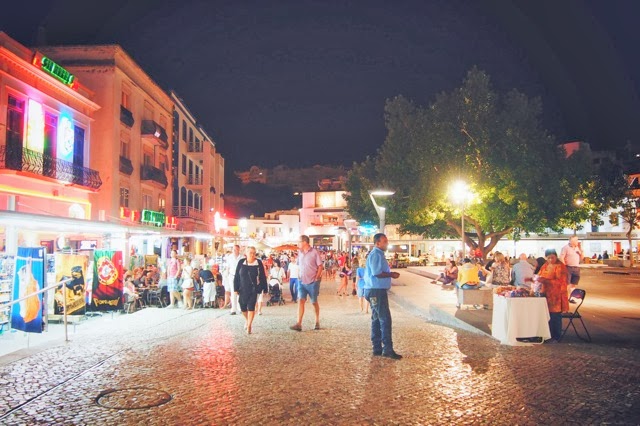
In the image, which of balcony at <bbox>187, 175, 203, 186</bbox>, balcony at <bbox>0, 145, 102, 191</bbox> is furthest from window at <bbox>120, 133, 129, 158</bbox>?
balcony at <bbox>187, 175, 203, 186</bbox>

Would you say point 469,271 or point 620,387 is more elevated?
point 469,271

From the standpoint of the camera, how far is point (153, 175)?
101ft

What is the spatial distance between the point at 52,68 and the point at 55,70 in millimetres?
220

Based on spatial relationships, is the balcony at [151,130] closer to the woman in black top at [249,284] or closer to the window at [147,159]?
the window at [147,159]

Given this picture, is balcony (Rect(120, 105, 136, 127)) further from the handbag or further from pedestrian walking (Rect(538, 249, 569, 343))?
pedestrian walking (Rect(538, 249, 569, 343))

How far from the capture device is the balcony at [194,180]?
42.6m

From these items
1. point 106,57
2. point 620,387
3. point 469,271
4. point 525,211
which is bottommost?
point 620,387

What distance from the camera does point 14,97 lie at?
18547 millimetres

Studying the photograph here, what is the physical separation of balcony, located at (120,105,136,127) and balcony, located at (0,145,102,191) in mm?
3653

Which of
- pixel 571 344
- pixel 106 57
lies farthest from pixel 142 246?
pixel 571 344

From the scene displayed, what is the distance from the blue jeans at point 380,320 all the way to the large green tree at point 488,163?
700 inches

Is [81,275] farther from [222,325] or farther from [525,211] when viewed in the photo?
[525,211]

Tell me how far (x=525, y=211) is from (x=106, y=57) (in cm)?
2244

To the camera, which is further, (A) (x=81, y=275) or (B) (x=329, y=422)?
(A) (x=81, y=275)
